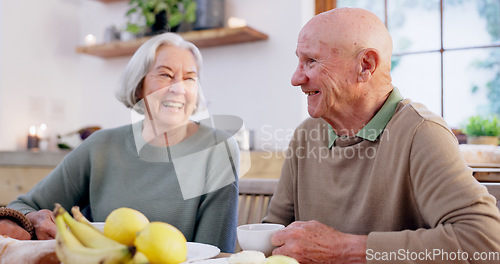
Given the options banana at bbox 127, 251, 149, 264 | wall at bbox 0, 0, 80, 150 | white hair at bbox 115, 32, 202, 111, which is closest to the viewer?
banana at bbox 127, 251, 149, 264

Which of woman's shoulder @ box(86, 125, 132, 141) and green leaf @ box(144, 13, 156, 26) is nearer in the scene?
woman's shoulder @ box(86, 125, 132, 141)

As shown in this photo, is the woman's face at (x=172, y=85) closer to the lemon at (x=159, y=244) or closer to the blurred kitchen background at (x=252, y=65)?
the lemon at (x=159, y=244)

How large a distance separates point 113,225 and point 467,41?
7.57 feet

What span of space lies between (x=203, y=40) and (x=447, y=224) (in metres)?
2.20

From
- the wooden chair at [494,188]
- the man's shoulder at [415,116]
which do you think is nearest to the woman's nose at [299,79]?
the man's shoulder at [415,116]

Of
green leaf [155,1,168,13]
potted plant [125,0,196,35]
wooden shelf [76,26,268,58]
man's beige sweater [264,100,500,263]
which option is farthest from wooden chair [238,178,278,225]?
green leaf [155,1,168,13]

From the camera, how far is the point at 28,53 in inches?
121

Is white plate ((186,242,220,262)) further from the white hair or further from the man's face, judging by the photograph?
the white hair

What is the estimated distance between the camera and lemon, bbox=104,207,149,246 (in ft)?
1.95

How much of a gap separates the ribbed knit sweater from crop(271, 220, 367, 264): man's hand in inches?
18.0

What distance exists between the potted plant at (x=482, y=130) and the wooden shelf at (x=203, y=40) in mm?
1225

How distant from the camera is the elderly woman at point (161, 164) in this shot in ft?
4.21

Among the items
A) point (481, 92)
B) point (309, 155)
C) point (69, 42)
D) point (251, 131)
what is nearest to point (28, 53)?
point (69, 42)

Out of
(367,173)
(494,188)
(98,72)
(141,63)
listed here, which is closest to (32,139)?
(98,72)
